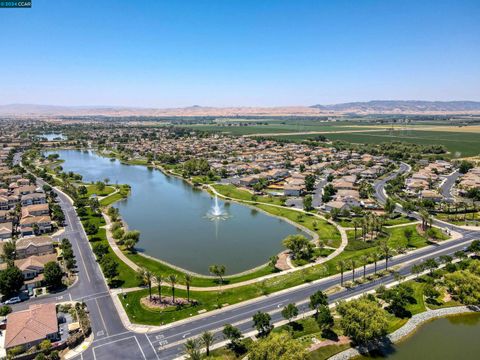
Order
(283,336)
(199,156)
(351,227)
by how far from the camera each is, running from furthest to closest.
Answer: (199,156), (351,227), (283,336)

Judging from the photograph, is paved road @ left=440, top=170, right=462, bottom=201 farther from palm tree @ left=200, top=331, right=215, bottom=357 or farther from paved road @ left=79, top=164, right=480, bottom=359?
palm tree @ left=200, top=331, right=215, bottom=357

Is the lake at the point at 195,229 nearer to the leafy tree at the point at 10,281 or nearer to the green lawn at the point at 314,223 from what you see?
the green lawn at the point at 314,223

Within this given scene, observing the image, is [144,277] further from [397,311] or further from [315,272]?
[397,311]

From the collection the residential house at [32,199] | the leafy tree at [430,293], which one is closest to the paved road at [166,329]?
the leafy tree at [430,293]

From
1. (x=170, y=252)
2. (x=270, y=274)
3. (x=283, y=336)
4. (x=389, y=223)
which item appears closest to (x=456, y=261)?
(x=389, y=223)

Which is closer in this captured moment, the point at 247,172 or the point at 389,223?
the point at 389,223

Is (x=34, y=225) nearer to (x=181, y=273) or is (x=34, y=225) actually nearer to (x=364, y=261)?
(x=181, y=273)
